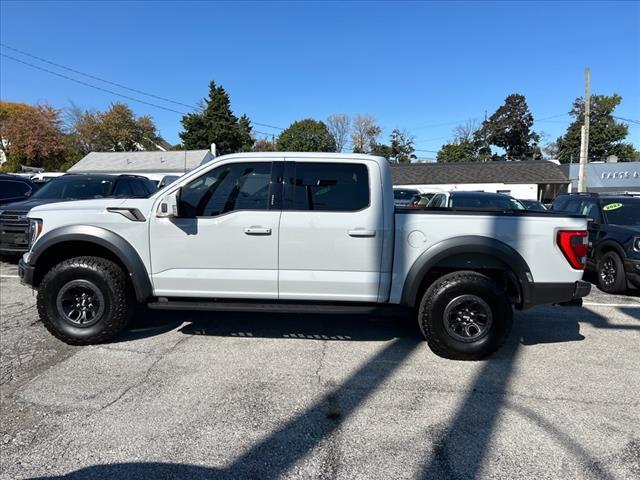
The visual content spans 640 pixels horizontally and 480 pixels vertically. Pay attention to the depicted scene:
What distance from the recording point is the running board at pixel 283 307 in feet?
14.6

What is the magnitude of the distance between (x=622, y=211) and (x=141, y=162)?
41.3 meters

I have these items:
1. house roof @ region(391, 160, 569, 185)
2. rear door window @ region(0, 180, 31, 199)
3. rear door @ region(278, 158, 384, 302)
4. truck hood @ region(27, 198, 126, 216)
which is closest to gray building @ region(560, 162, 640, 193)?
house roof @ region(391, 160, 569, 185)

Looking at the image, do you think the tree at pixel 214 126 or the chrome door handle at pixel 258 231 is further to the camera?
the tree at pixel 214 126

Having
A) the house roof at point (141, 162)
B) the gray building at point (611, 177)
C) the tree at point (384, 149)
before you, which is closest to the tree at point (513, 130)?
the tree at point (384, 149)

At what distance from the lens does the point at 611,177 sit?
4238 cm

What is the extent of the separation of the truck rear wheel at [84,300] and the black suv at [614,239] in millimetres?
6958

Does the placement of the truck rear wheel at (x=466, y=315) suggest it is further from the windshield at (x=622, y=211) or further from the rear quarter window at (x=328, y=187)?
the windshield at (x=622, y=211)

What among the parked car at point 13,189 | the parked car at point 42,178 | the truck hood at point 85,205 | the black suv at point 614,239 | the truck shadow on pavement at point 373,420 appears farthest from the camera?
the parked car at point 42,178

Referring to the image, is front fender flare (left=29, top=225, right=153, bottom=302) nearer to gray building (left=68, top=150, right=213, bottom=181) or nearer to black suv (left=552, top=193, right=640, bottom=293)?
black suv (left=552, top=193, right=640, bottom=293)

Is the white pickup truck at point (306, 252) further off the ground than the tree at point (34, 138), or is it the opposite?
the tree at point (34, 138)

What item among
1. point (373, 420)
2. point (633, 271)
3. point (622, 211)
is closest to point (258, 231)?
point (373, 420)

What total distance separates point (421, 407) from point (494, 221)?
192 centimetres

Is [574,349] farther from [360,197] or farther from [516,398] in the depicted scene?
[360,197]

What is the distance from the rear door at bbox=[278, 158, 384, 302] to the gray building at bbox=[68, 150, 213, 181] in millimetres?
37351
